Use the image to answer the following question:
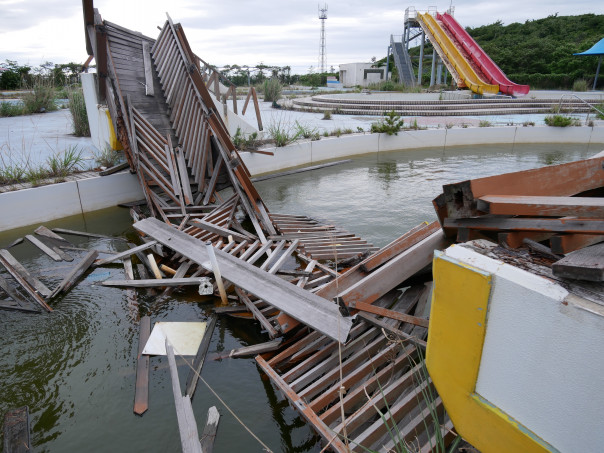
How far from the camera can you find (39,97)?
12711 mm

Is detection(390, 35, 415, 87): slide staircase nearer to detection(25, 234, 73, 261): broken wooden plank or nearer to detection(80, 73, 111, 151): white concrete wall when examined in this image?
detection(80, 73, 111, 151): white concrete wall

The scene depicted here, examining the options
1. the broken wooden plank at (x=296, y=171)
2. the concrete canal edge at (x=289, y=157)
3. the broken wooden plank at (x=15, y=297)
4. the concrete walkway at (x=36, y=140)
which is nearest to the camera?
the broken wooden plank at (x=15, y=297)

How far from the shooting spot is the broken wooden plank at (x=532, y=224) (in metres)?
1.69

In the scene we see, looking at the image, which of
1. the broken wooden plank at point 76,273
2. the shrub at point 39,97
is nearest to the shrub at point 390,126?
the broken wooden plank at point 76,273

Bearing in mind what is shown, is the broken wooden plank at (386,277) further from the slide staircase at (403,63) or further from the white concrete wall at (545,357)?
the slide staircase at (403,63)

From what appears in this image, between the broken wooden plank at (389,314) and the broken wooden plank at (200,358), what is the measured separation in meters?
1.30

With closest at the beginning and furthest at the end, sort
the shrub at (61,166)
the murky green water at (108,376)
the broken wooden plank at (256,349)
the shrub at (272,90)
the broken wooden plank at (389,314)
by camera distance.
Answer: the murky green water at (108,376) → the broken wooden plank at (389,314) → the broken wooden plank at (256,349) → the shrub at (61,166) → the shrub at (272,90)

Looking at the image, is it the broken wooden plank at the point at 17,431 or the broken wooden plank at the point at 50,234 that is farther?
the broken wooden plank at the point at 50,234

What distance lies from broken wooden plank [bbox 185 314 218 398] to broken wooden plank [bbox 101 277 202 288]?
532mm

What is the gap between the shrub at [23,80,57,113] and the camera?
41.0ft

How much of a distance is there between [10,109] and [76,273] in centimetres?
1091

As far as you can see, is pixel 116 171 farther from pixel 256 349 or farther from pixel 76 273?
pixel 256 349

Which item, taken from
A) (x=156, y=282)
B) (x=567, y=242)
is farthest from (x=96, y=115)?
(x=567, y=242)

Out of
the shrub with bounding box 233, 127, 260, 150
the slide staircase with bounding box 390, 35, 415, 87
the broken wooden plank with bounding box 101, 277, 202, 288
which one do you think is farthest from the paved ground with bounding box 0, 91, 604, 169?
the slide staircase with bounding box 390, 35, 415, 87
